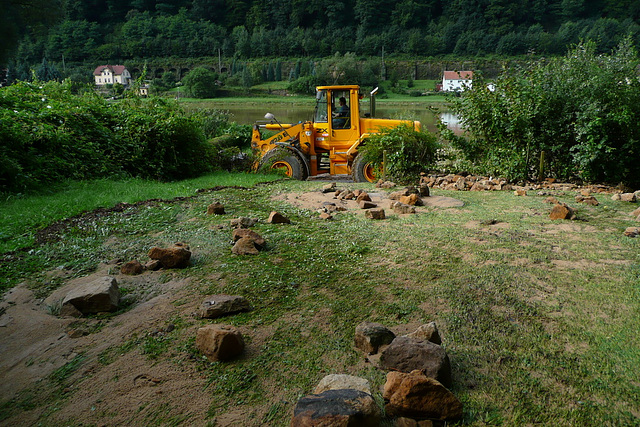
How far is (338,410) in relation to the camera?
193cm

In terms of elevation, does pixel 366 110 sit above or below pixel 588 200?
above

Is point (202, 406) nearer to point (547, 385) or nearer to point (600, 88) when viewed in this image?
point (547, 385)

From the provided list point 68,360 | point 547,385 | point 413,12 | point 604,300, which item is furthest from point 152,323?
point 413,12

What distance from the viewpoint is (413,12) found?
443 ft

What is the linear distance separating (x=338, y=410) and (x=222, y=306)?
59.1 inches

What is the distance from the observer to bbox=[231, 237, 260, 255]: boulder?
173 inches

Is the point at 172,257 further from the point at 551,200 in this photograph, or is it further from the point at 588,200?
the point at 588,200

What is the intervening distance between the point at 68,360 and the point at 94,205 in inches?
163

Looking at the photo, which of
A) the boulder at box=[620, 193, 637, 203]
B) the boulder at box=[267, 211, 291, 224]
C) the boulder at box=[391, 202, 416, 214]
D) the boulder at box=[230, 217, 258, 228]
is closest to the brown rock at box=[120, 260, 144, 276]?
the boulder at box=[230, 217, 258, 228]

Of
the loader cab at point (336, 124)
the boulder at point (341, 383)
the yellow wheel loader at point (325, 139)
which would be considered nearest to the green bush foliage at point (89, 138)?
the yellow wheel loader at point (325, 139)

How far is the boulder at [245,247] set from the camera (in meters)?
4.39

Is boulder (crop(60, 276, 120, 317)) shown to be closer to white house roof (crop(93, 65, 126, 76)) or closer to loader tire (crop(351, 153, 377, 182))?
loader tire (crop(351, 153, 377, 182))

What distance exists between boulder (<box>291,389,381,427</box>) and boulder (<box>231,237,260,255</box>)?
96.4 inches

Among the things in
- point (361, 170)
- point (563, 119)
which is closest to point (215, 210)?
point (361, 170)
